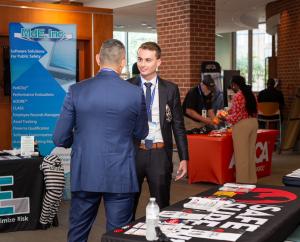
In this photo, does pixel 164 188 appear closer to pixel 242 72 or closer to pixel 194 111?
pixel 194 111

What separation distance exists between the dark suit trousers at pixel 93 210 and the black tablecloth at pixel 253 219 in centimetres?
39

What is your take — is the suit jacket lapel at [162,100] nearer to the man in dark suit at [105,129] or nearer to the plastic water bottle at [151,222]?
the man in dark suit at [105,129]

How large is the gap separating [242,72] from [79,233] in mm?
20511

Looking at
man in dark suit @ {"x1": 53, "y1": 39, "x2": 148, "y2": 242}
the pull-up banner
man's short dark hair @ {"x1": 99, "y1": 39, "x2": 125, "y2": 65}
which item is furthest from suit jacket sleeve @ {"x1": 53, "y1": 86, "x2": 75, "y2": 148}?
the pull-up banner

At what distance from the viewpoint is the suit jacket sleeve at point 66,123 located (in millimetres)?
2723

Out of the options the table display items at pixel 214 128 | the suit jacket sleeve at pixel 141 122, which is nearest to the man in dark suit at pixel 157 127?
the suit jacket sleeve at pixel 141 122

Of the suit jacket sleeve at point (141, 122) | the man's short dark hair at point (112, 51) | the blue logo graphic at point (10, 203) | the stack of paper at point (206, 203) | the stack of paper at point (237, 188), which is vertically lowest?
the blue logo graphic at point (10, 203)

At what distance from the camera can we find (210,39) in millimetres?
8211

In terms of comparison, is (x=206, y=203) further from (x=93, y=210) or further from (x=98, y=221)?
(x=98, y=221)

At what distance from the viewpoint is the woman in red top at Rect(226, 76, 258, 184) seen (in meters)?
6.24

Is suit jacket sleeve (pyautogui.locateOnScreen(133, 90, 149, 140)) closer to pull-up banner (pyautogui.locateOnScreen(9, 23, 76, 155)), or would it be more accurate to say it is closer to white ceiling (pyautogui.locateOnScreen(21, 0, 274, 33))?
pull-up banner (pyautogui.locateOnScreen(9, 23, 76, 155))

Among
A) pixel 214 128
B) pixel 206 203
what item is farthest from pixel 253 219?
pixel 214 128

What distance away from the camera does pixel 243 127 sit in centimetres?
636

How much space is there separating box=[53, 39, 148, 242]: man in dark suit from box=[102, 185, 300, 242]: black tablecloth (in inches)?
15.4
